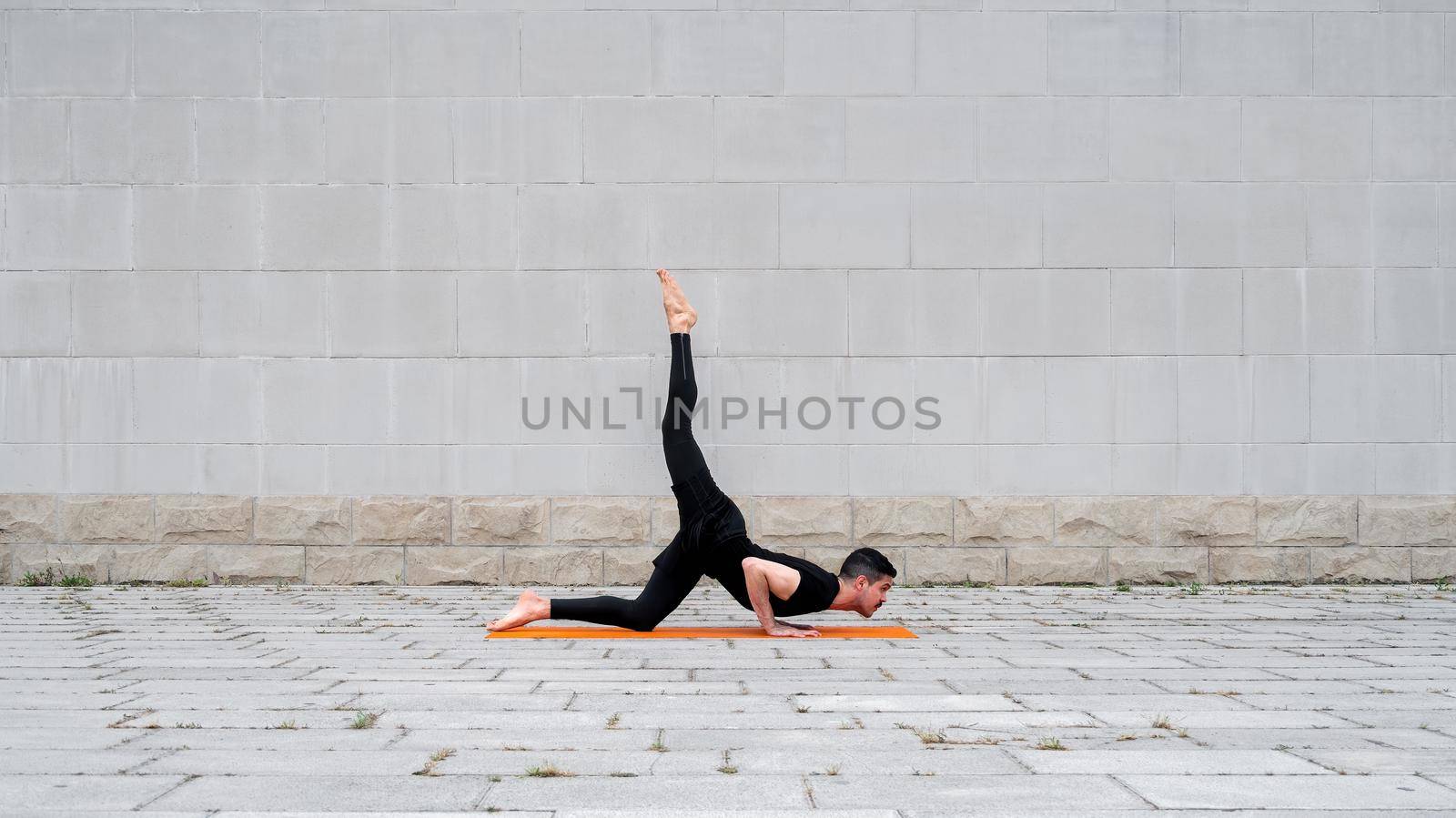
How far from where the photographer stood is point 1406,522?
937 centimetres

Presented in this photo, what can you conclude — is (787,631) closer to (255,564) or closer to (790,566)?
(790,566)

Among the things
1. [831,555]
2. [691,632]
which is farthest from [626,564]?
[691,632]

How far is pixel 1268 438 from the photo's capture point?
9438 millimetres

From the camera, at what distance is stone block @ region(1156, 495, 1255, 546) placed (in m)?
9.38

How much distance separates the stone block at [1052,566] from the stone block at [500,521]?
373cm

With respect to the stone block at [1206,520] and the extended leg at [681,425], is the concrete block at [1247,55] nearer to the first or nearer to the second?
the stone block at [1206,520]

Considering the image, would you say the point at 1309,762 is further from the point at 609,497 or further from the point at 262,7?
the point at 262,7

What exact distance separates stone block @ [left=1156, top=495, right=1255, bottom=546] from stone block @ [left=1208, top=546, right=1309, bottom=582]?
80 mm

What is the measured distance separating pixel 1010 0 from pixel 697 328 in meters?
3.64

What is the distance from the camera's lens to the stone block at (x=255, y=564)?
30.6ft

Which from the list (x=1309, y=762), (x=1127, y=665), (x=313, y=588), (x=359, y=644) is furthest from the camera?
(x=313, y=588)

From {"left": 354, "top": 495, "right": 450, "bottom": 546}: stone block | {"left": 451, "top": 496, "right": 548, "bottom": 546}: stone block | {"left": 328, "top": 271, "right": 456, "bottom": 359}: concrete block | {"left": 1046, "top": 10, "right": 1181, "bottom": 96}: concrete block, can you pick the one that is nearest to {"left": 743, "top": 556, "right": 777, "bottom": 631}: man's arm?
{"left": 451, "top": 496, "right": 548, "bottom": 546}: stone block

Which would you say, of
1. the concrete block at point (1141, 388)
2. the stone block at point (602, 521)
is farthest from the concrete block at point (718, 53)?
the concrete block at point (1141, 388)

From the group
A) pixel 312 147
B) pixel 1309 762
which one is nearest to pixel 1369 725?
pixel 1309 762
